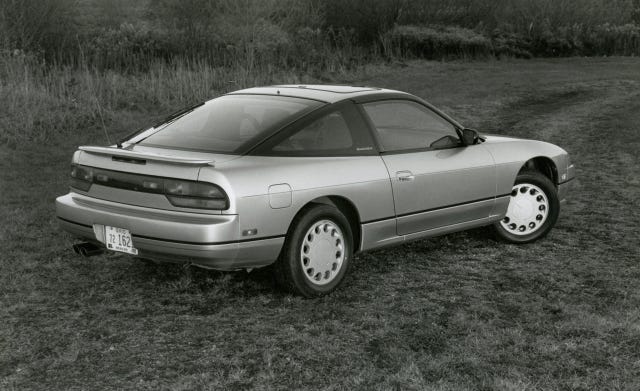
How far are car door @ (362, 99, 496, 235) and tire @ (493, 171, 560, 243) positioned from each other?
39cm

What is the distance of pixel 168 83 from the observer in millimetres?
15875

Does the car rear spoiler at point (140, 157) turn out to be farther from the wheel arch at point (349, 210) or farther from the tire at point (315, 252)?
the wheel arch at point (349, 210)

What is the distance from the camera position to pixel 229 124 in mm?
6016

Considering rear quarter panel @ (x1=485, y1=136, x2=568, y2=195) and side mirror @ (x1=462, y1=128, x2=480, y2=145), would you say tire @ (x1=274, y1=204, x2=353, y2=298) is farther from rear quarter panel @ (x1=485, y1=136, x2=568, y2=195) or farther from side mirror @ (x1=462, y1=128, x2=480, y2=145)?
rear quarter panel @ (x1=485, y1=136, x2=568, y2=195)

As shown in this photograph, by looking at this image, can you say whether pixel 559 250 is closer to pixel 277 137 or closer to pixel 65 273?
pixel 277 137

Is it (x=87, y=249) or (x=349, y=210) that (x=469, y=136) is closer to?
(x=349, y=210)

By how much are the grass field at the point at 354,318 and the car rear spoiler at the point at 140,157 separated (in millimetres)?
968

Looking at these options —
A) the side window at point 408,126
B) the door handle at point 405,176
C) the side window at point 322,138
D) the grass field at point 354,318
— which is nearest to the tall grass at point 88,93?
the grass field at point 354,318

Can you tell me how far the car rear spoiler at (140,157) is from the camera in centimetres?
522

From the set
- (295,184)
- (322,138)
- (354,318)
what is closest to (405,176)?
(322,138)

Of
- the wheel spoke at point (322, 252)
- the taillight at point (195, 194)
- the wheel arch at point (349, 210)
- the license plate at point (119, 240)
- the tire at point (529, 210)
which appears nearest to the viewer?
the taillight at point (195, 194)

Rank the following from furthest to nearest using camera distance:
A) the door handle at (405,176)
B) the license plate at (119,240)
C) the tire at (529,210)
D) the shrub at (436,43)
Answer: the shrub at (436,43) → the tire at (529,210) → the door handle at (405,176) → the license plate at (119,240)

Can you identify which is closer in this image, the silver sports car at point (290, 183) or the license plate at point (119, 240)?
the silver sports car at point (290, 183)

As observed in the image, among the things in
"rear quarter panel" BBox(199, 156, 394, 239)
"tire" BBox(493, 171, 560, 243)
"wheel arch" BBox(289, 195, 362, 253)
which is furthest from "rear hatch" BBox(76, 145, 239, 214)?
"tire" BBox(493, 171, 560, 243)
